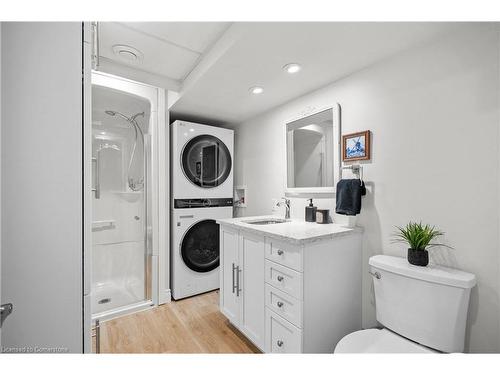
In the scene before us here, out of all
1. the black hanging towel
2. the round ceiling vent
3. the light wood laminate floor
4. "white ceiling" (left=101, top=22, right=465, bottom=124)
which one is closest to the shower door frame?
the light wood laminate floor

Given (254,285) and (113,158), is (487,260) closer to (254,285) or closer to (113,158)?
(254,285)

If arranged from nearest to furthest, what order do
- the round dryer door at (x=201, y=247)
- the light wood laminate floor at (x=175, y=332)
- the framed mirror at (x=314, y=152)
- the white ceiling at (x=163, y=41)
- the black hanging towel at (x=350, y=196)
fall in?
the white ceiling at (x=163, y=41)
the black hanging towel at (x=350, y=196)
the light wood laminate floor at (x=175, y=332)
the framed mirror at (x=314, y=152)
the round dryer door at (x=201, y=247)

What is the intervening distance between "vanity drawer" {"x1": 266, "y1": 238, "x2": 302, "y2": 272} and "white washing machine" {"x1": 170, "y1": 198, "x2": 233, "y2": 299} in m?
1.21

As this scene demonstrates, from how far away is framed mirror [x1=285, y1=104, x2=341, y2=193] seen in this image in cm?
178

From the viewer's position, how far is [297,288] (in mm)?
1298

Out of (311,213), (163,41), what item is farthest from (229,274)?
(163,41)

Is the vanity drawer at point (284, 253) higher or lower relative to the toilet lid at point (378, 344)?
higher

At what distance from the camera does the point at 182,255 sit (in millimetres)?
2387

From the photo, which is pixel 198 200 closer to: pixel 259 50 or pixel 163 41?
pixel 163 41

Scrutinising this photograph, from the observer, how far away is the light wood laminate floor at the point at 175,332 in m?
1.67

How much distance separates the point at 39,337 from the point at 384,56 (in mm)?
2125

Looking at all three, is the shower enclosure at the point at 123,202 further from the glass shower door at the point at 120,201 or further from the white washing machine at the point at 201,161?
the white washing machine at the point at 201,161

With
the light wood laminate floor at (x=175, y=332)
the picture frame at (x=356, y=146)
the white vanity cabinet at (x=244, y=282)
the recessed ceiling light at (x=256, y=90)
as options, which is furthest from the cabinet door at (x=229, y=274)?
the recessed ceiling light at (x=256, y=90)

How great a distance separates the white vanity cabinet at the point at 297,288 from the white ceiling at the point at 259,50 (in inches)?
44.1
